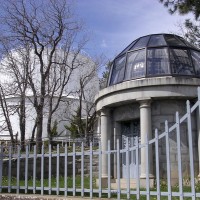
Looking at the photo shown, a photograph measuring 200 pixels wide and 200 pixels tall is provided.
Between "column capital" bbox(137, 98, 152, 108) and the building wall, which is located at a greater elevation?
"column capital" bbox(137, 98, 152, 108)

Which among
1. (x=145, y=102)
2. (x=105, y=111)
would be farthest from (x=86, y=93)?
(x=145, y=102)

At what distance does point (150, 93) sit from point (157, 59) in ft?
5.93

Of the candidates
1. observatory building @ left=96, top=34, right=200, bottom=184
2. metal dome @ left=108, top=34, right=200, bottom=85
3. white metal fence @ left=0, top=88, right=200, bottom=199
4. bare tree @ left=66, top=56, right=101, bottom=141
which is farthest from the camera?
bare tree @ left=66, top=56, right=101, bottom=141

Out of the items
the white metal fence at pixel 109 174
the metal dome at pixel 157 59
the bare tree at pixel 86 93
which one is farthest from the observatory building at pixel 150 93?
the bare tree at pixel 86 93

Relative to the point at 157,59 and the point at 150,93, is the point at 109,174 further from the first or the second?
the point at 157,59

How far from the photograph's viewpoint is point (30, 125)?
34.7 m

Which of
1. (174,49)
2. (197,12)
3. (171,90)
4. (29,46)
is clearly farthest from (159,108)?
(29,46)

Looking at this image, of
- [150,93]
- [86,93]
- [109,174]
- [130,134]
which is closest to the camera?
[109,174]

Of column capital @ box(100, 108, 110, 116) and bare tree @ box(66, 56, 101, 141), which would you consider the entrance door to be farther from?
bare tree @ box(66, 56, 101, 141)

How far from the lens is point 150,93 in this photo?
37.2 feet

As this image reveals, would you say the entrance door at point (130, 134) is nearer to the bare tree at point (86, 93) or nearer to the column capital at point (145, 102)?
the column capital at point (145, 102)

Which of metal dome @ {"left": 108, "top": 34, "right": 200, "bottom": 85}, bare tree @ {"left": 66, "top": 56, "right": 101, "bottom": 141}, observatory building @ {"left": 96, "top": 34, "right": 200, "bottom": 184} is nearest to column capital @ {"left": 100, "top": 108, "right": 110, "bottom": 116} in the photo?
observatory building @ {"left": 96, "top": 34, "right": 200, "bottom": 184}

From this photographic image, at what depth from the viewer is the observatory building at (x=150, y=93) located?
1127 centimetres

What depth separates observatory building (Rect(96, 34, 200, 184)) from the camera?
1127cm
